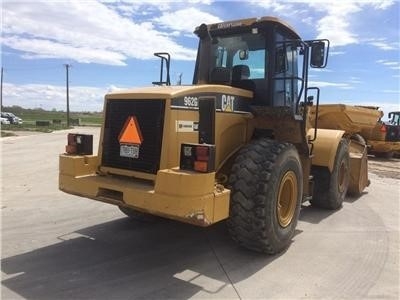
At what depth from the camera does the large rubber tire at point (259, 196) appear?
5238 millimetres

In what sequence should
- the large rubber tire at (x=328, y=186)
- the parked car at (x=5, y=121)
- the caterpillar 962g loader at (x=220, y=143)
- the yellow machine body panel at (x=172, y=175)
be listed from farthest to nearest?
the parked car at (x=5, y=121) < the large rubber tire at (x=328, y=186) < the caterpillar 962g loader at (x=220, y=143) < the yellow machine body panel at (x=172, y=175)

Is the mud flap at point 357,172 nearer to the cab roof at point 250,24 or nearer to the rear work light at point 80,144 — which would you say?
the cab roof at point 250,24

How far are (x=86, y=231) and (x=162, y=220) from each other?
47.6 inches

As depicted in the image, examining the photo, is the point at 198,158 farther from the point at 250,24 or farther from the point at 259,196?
the point at 250,24

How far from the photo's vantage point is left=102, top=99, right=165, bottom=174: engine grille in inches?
209

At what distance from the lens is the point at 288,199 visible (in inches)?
246

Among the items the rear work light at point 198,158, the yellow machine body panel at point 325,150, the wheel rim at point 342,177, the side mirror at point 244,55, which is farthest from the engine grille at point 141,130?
the wheel rim at point 342,177

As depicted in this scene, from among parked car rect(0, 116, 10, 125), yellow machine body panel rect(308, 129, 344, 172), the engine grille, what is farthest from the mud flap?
parked car rect(0, 116, 10, 125)

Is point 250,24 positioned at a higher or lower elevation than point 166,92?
higher

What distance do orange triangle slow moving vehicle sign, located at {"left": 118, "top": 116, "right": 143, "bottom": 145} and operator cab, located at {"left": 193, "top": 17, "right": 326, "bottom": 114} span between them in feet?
5.63

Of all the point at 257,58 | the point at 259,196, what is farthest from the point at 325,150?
the point at 259,196

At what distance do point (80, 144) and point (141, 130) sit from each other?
108 centimetres

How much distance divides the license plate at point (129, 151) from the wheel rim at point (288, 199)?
1953 mm

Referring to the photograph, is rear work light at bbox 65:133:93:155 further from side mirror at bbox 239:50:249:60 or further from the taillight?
the taillight
